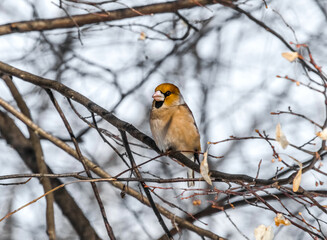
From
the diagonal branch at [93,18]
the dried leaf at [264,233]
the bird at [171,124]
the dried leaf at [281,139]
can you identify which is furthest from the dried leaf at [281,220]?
the diagonal branch at [93,18]

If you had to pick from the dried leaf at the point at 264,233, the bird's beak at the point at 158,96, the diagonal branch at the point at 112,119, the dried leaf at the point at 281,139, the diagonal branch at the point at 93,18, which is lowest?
the dried leaf at the point at 264,233

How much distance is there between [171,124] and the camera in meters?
3.96

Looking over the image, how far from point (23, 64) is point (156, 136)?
2819 millimetres

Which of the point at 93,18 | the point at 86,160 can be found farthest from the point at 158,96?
the point at 93,18

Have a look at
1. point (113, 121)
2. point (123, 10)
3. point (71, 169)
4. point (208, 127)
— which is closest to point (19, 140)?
point (71, 169)

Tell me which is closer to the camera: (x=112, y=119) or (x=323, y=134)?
(x=323, y=134)

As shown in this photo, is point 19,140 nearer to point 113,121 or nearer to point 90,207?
point 90,207

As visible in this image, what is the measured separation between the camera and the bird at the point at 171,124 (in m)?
3.96

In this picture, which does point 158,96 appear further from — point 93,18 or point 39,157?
point 93,18

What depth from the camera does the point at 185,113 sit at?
13.3 ft

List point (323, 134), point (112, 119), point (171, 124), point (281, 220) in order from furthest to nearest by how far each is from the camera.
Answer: point (171, 124)
point (112, 119)
point (281, 220)
point (323, 134)

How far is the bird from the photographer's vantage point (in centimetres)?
396

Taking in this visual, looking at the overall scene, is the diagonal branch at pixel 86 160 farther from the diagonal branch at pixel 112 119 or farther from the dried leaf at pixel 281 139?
the dried leaf at pixel 281 139

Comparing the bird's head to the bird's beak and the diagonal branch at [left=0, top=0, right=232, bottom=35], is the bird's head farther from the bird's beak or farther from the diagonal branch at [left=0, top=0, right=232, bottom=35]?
the diagonal branch at [left=0, top=0, right=232, bottom=35]
